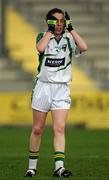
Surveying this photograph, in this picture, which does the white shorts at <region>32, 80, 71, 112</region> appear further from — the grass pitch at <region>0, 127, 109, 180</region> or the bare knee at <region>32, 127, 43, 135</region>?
the grass pitch at <region>0, 127, 109, 180</region>

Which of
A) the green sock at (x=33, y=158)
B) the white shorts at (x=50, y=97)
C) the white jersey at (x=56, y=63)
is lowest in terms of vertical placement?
the green sock at (x=33, y=158)

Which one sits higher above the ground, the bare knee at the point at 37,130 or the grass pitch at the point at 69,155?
the bare knee at the point at 37,130

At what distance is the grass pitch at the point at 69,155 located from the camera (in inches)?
393

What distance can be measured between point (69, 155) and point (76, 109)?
11.1m

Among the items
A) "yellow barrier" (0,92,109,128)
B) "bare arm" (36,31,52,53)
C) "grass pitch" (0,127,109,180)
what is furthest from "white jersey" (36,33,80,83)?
"yellow barrier" (0,92,109,128)

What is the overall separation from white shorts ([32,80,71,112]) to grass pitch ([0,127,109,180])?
822mm

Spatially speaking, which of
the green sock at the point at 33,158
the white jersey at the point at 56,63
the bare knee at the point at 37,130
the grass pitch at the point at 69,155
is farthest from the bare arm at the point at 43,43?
the grass pitch at the point at 69,155

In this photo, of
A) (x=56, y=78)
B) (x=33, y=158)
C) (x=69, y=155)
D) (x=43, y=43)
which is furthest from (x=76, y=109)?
(x=43, y=43)

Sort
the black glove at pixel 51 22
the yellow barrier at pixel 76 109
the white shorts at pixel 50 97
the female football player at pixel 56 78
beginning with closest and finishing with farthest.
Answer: the black glove at pixel 51 22, the female football player at pixel 56 78, the white shorts at pixel 50 97, the yellow barrier at pixel 76 109

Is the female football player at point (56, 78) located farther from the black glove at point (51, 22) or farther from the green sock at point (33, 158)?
the green sock at point (33, 158)

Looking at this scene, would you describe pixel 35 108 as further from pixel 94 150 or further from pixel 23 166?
pixel 94 150

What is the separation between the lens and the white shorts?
380 inches

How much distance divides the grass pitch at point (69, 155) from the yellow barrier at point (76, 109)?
78 centimetres

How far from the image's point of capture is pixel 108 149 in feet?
51.5
